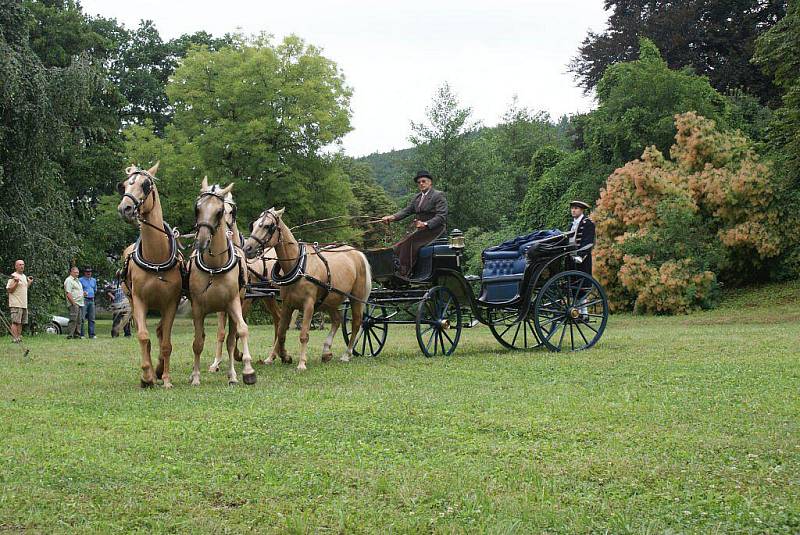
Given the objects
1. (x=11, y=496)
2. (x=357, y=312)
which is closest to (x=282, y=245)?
(x=357, y=312)

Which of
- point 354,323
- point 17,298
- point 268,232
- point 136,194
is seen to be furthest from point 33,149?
point 136,194

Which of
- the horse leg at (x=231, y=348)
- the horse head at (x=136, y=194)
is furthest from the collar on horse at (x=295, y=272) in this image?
the horse head at (x=136, y=194)

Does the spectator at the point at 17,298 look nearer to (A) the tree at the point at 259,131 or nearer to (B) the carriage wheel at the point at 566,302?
(A) the tree at the point at 259,131

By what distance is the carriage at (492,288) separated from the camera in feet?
A: 42.6

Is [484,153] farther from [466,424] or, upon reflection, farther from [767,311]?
[466,424]

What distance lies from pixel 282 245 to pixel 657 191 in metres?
17.7

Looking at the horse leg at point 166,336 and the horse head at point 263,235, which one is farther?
the horse head at point 263,235

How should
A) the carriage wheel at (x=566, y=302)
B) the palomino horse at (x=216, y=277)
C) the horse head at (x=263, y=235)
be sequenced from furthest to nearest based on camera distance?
1. the carriage wheel at (x=566, y=302)
2. the horse head at (x=263, y=235)
3. the palomino horse at (x=216, y=277)

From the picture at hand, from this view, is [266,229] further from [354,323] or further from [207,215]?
[354,323]

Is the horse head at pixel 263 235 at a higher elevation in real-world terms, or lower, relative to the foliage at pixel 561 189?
lower

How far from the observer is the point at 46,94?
23.0m

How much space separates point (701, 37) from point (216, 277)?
30919 mm

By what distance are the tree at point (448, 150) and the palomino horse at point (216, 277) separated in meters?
35.9

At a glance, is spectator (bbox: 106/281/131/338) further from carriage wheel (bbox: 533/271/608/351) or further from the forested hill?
the forested hill
